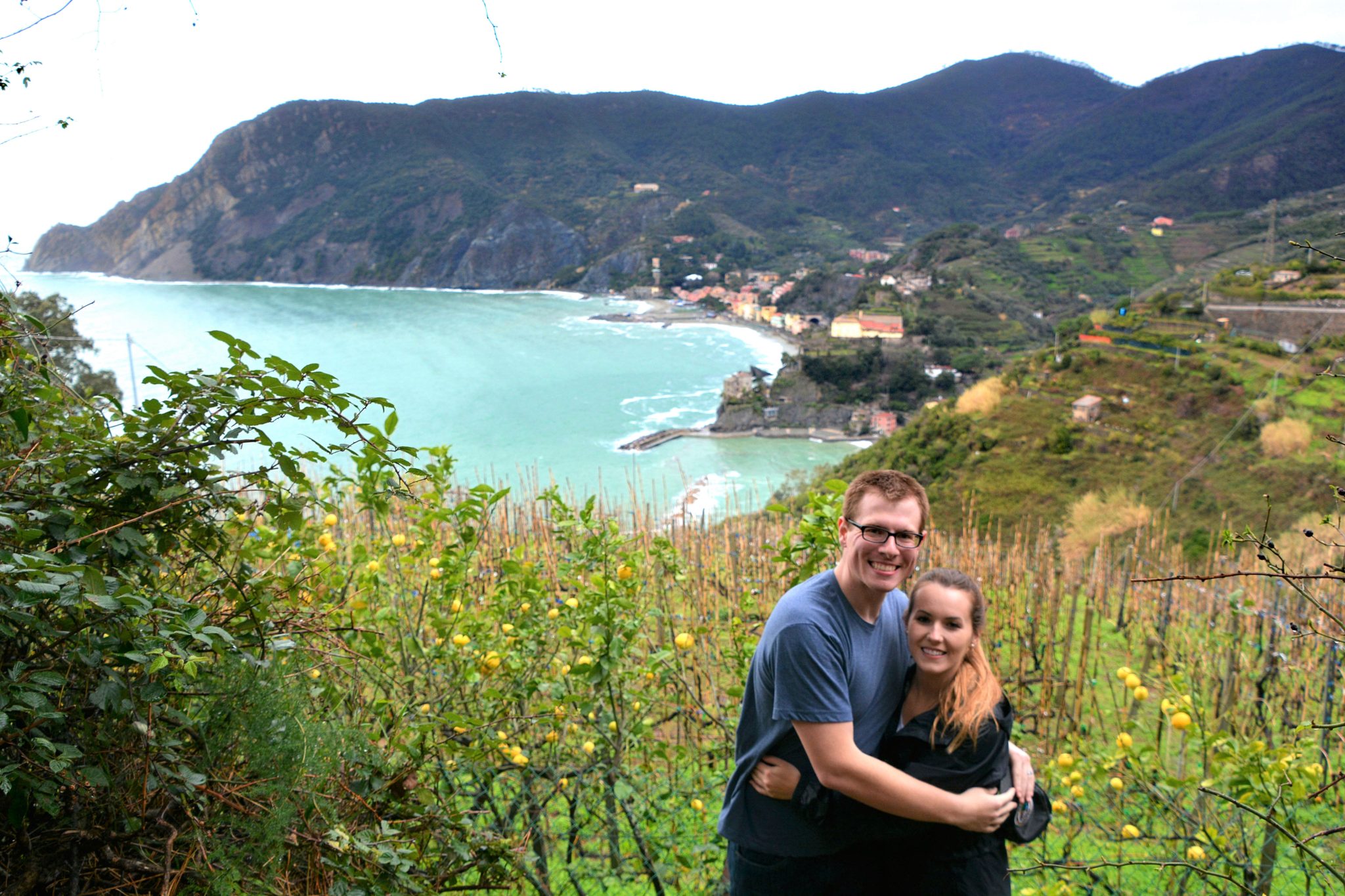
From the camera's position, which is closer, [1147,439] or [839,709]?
[839,709]

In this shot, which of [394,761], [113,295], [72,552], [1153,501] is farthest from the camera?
[113,295]

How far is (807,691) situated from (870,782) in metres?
0.17

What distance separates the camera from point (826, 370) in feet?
138

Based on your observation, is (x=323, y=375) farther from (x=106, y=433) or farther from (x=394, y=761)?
(x=394, y=761)

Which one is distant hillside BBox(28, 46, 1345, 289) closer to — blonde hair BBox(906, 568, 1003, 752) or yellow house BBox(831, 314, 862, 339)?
yellow house BBox(831, 314, 862, 339)

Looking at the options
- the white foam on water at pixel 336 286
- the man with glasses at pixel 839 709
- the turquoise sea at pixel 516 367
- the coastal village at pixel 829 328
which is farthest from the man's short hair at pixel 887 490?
the white foam on water at pixel 336 286

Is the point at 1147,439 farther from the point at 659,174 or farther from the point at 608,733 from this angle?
the point at 659,174

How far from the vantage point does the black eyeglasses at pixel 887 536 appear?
4.90ft

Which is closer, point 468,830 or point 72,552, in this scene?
point 72,552

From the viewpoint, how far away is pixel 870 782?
1382 mm

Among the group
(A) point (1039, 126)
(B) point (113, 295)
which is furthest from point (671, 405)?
(A) point (1039, 126)

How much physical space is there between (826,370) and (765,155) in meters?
A: 94.6

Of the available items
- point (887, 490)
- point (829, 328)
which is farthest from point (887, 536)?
point (829, 328)

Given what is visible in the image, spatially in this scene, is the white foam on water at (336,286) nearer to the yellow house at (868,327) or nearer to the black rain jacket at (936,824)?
the yellow house at (868,327)
